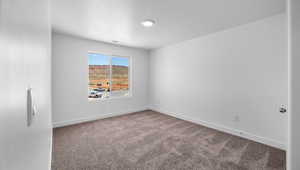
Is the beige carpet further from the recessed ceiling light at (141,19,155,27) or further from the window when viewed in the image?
the recessed ceiling light at (141,19,155,27)

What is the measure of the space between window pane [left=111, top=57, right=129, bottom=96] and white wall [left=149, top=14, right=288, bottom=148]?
1.72 metres

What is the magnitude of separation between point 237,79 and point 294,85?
187 cm

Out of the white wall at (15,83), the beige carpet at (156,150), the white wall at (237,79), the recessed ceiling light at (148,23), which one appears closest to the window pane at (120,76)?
the beige carpet at (156,150)

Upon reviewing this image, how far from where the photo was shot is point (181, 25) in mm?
2719

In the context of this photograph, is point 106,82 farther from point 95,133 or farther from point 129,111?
point 95,133

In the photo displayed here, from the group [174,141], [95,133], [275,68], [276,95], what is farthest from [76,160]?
[275,68]

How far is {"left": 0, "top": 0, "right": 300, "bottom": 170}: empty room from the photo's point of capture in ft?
6.09

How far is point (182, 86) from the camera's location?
3.96 meters

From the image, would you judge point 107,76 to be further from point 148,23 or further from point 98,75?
point 148,23

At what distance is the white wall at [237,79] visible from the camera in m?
2.30

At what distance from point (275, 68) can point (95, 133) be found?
3.86 metres

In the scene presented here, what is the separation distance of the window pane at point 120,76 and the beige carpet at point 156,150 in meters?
1.54

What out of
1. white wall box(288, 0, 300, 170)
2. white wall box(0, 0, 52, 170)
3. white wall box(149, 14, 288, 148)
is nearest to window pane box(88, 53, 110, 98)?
white wall box(149, 14, 288, 148)

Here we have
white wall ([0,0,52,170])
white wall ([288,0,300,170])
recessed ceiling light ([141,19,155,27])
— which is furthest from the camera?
recessed ceiling light ([141,19,155,27])
